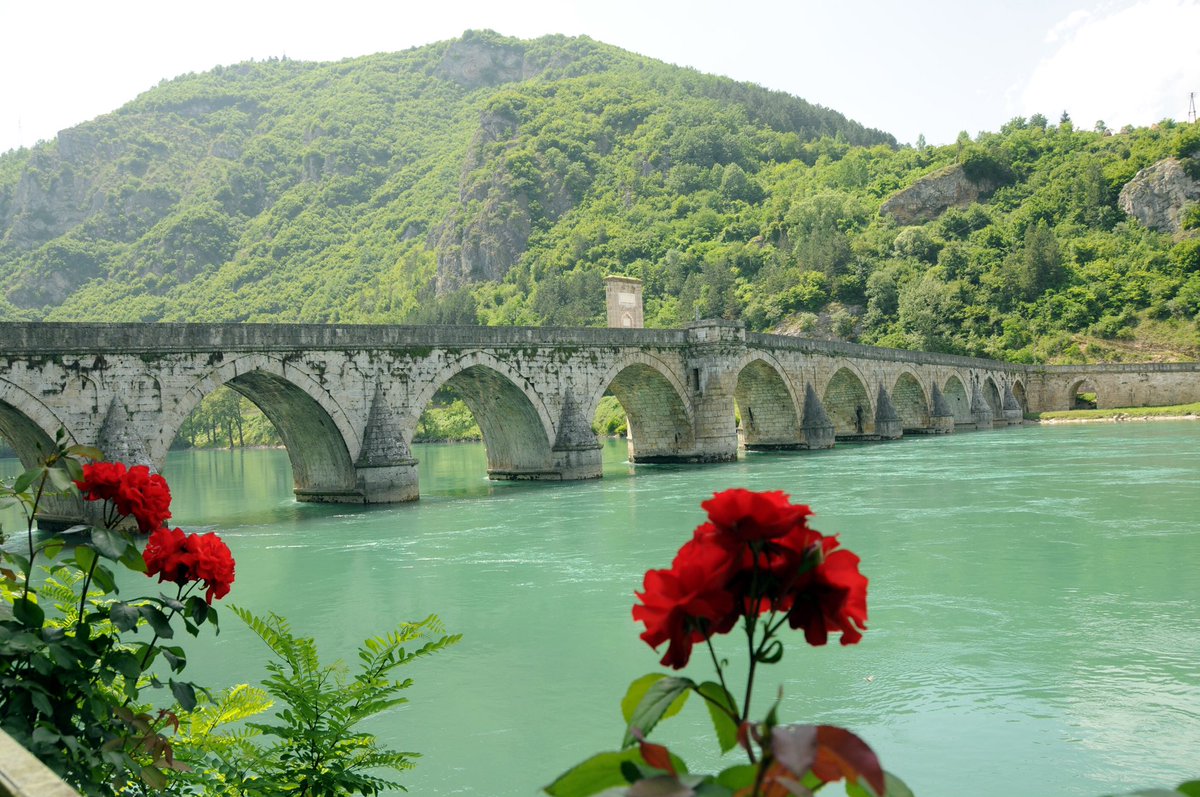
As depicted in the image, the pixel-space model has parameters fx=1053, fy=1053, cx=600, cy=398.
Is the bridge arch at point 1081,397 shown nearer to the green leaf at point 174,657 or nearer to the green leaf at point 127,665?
the green leaf at point 174,657

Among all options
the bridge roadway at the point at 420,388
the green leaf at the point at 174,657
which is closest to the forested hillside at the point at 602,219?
the bridge roadway at the point at 420,388

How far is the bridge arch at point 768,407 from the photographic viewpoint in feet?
133

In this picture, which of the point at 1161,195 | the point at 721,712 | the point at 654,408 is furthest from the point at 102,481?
the point at 1161,195

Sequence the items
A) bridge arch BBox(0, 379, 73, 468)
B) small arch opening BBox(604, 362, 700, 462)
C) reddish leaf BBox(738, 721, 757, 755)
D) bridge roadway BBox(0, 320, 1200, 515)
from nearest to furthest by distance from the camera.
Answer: reddish leaf BBox(738, 721, 757, 755), bridge arch BBox(0, 379, 73, 468), bridge roadway BBox(0, 320, 1200, 515), small arch opening BBox(604, 362, 700, 462)

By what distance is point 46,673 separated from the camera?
3359mm

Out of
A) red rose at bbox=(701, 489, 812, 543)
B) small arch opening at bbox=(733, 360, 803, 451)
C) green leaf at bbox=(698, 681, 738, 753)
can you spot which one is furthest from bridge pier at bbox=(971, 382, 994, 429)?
red rose at bbox=(701, 489, 812, 543)

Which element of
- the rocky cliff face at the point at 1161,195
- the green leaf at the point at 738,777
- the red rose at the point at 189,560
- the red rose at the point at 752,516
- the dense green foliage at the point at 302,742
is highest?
the rocky cliff face at the point at 1161,195

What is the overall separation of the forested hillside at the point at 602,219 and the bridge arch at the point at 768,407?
2915cm

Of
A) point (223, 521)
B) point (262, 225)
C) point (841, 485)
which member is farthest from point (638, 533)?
point (262, 225)

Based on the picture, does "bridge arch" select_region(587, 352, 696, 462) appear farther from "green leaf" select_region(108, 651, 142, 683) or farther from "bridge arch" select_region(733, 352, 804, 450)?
"green leaf" select_region(108, 651, 142, 683)

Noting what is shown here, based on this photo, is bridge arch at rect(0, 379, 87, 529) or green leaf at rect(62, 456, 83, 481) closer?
green leaf at rect(62, 456, 83, 481)

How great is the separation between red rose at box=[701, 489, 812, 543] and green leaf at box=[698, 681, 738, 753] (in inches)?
13.7

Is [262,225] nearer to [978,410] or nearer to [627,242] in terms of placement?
[627,242]

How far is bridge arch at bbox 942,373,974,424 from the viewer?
190 ft
